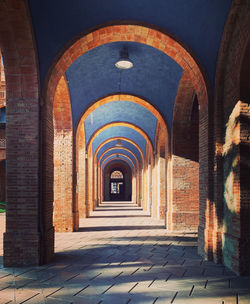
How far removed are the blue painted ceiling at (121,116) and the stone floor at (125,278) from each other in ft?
25.1

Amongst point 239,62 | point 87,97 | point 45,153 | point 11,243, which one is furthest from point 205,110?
point 87,97

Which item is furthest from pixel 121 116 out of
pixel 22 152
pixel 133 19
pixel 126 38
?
pixel 22 152

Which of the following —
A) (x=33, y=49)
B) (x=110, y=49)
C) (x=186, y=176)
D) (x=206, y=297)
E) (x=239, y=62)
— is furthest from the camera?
(x=186, y=176)

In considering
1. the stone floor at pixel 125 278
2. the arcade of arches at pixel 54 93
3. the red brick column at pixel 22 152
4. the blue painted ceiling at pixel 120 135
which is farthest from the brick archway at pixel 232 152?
the blue painted ceiling at pixel 120 135

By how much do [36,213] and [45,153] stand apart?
3.71ft

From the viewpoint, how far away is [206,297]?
13.6 ft

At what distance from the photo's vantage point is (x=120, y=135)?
791 inches

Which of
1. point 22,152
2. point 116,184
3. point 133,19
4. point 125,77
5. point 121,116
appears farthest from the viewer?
point 116,184

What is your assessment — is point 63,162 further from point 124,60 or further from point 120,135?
point 120,135

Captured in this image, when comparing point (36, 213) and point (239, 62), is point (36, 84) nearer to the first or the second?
point (36, 213)

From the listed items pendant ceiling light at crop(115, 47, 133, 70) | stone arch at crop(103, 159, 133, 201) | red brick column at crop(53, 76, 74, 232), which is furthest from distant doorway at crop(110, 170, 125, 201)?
pendant ceiling light at crop(115, 47, 133, 70)

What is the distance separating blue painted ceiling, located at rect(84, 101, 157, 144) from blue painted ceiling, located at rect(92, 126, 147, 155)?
352 cm

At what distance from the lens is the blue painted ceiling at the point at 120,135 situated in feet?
63.1

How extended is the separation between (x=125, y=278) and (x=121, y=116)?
11.0m
